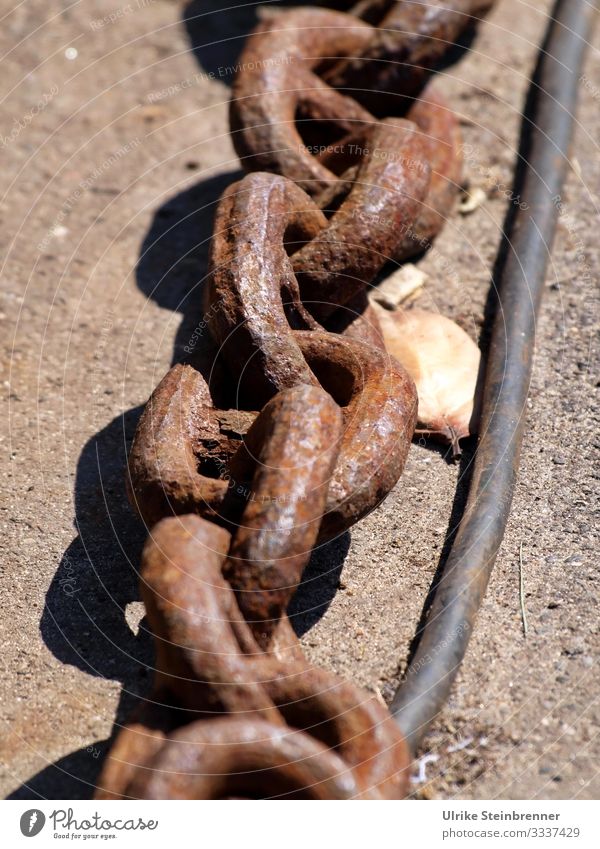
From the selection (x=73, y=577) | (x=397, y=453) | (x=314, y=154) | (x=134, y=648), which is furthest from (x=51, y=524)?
(x=314, y=154)

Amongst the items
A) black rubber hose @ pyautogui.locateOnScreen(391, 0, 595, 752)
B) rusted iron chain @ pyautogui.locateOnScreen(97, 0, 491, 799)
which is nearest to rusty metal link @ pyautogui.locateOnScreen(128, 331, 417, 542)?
rusted iron chain @ pyautogui.locateOnScreen(97, 0, 491, 799)

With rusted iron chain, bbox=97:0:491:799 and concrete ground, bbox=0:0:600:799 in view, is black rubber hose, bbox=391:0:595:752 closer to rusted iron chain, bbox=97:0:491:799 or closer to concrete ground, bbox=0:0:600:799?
concrete ground, bbox=0:0:600:799

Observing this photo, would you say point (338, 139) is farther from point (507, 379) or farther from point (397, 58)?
point (507, 379)

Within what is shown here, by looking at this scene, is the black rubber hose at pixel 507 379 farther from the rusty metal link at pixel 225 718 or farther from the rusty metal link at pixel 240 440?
the rusty metal link at pixel 240 440

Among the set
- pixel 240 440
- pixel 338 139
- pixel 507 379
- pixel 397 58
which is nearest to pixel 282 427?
pixel 240 440

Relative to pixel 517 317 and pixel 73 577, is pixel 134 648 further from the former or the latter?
pixel 517 317

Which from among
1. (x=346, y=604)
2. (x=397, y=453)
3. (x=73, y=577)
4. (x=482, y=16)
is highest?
(x=482, y=16)
